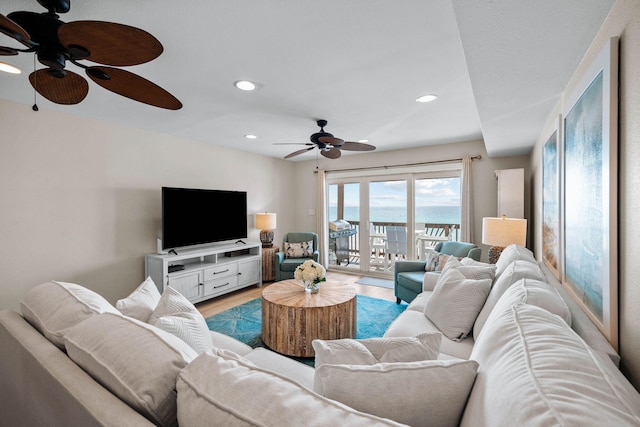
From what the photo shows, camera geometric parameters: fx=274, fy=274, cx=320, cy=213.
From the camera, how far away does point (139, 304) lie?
1453 mm

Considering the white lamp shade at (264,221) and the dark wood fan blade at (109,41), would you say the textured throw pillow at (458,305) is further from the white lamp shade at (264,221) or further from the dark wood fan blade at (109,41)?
the white lamp shade at (264,221)

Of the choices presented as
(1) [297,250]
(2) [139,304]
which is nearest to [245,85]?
(2) [139,304]

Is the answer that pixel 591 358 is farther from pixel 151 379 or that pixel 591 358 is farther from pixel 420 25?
pixel 420 25

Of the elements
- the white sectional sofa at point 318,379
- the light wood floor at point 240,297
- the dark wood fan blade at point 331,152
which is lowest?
the light wood floor at point 240,297

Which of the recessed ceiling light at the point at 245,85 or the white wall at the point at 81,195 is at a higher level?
the recessed ceiling light at the point at 245,85

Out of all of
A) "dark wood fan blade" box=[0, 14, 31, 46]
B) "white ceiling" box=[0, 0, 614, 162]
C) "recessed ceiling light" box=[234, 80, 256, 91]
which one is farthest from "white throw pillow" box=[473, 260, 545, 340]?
"dark wood fan blade" box=[0, 14, 31, 46]

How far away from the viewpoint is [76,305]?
1132 mm

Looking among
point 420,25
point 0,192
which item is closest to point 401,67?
point 420,25

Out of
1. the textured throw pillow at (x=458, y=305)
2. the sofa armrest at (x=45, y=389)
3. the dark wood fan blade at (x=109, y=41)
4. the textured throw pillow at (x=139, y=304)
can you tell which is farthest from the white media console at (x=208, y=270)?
the textured throw pillow at (x=458, y=305)

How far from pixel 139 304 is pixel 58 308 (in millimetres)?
354

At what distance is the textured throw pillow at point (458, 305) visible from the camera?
181cm

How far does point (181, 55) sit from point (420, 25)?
5.12ft

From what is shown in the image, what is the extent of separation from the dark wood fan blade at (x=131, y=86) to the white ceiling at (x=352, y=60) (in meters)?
0.35

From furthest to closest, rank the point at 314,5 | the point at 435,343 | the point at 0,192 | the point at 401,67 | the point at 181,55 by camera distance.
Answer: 1. the point at 0,192
2. the point at 401,67
3. the point at 181,55
4. the point at 314,5
5. the point at 435,343
